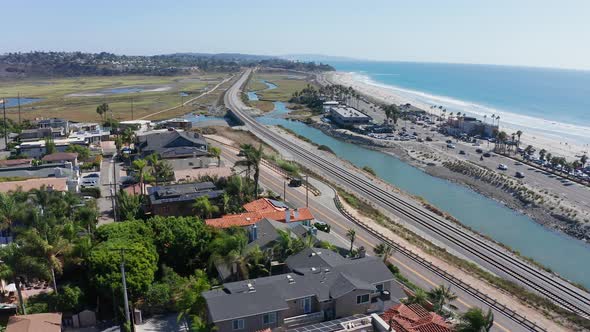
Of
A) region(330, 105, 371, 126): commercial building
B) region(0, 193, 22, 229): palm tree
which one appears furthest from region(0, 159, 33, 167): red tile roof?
region(330, 105, 371, 126): commercial building

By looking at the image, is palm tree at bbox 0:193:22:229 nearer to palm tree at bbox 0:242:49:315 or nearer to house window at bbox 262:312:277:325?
palm tree at bbox 0:242:49:315

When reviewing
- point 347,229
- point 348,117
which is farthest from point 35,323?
point 348,117

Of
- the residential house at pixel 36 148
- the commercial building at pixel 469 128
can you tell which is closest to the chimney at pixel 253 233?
the residential house at pixel 36 148

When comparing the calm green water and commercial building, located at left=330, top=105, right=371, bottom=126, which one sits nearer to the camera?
the calm green water

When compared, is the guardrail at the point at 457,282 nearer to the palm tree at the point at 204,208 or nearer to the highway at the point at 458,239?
the highway at the point at 458,239

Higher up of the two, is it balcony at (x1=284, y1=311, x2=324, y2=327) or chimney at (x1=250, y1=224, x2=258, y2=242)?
chimney at (x1=250, y1=224, x2=258, y2=242)

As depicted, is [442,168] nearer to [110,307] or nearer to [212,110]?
[110,307]
